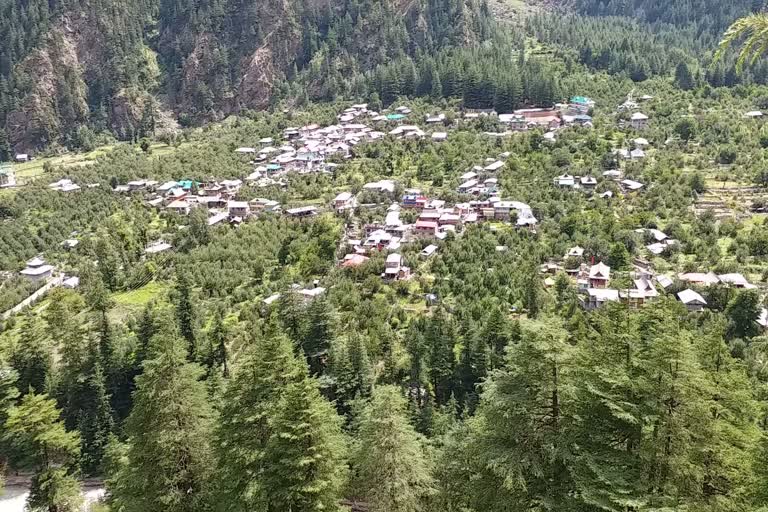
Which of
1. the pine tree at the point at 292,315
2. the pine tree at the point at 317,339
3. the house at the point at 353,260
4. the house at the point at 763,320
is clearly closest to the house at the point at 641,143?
the house at the point at 763,320

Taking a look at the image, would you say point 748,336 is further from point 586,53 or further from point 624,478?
point 586,53

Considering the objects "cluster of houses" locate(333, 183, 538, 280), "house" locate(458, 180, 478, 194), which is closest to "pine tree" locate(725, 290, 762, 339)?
"cluster of houses" locate(333, 183, 538, 280)

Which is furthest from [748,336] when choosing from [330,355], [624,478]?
[624,478]

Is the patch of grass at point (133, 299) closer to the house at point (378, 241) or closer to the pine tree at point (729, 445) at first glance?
the house at point (378, 241)

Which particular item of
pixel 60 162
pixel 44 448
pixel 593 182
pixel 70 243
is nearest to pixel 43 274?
pixel 70 243

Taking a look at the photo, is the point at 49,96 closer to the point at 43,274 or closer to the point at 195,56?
the point at 195,56
